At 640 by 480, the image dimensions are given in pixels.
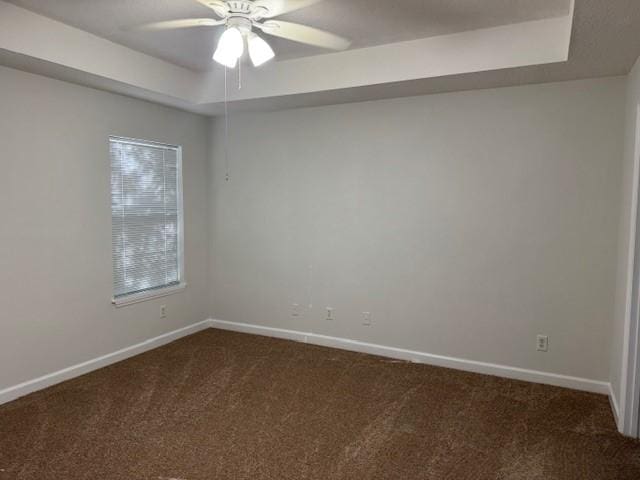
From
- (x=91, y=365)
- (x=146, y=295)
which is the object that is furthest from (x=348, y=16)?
(x=91, y=365)

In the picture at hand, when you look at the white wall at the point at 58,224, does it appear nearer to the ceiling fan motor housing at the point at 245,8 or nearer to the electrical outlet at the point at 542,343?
the ceiling fan motor housing at the point at 245,8

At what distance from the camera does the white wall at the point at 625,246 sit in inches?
113

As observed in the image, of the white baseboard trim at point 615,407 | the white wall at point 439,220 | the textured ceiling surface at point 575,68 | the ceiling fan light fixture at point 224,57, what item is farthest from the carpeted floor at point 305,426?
the textured ceiling surface at point 575,68

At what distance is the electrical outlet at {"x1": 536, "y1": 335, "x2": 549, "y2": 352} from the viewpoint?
143 inches

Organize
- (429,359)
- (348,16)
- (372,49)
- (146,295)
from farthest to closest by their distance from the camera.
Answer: (146,295), (429,359), (372,49), (348,16)

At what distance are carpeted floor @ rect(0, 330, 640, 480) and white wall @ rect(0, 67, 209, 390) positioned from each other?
341mm

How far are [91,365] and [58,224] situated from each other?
121cm

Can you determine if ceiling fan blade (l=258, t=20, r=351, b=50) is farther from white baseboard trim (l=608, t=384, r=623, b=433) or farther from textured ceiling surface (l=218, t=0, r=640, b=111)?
white baseboard trim (l=608, t=384, r=623, b=433)

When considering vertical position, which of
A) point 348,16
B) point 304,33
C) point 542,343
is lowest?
point 542,343

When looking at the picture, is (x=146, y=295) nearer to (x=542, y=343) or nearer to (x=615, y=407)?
(x=542, y=343)

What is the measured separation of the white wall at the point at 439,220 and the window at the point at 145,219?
50cm

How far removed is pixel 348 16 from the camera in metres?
2.94

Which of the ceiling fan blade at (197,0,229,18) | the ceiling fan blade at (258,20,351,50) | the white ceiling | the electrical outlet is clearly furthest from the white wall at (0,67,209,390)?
the electrical outlet

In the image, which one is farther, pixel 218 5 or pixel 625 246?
pixel 625 246
